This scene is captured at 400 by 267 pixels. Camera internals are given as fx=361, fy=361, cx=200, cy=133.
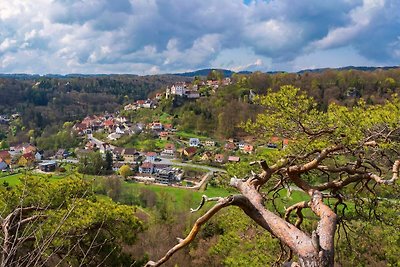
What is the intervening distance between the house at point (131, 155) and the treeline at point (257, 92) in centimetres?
993

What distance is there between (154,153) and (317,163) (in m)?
45.4

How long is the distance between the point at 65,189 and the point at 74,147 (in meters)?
52.2

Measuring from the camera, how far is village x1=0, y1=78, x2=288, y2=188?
40.6 metres

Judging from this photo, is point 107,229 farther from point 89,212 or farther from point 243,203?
point 243,203

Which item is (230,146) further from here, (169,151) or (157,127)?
(157,127)

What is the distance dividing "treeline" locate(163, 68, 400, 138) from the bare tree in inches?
1388

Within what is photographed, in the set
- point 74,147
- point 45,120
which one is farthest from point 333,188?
point 45,120

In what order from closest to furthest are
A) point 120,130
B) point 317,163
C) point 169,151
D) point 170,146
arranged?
point 317,163 < point 169,151 < point 170,146 < point 120,130

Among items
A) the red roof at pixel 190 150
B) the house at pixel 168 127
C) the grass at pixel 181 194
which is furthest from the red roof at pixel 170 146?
the grass at pixel 181 194

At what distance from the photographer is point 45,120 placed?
74.4m

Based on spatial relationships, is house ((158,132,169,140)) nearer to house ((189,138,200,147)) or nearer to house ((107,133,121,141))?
house ((189,138,200,147))

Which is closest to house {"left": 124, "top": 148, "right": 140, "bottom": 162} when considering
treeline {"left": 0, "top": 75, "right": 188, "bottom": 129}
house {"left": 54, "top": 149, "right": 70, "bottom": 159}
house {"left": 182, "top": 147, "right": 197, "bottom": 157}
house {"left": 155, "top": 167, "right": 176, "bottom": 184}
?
house {"left": 182, "top": 147, "right": 197, "bottom": 157}

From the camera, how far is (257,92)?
55.4 m

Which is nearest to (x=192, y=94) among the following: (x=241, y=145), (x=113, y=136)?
(x=113, y=136)
